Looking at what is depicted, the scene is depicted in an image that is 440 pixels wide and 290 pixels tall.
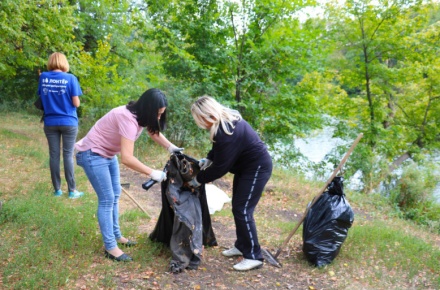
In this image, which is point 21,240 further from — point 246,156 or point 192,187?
point 246,156

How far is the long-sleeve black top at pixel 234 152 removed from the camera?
9.80 feet

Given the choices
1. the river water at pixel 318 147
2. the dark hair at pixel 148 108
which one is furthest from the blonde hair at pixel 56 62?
the river water at pixel 318 147

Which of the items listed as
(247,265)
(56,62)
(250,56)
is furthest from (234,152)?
(250,56)

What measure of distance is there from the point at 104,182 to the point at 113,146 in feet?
1.07

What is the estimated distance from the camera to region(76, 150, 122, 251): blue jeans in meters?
3.00

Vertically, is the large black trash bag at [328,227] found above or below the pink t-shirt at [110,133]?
below

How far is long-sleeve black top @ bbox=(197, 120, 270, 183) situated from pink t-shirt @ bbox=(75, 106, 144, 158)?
69 centimetres

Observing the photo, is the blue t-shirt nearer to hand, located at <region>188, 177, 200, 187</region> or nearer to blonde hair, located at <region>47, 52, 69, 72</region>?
blonde hair, located at <region>47, 52, 69, 72</region>

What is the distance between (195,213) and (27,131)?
919 centimetres

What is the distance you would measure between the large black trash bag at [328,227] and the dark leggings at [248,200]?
1.89 feet

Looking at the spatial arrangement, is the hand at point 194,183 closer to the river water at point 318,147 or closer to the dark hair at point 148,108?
the dark hair at point 148,108

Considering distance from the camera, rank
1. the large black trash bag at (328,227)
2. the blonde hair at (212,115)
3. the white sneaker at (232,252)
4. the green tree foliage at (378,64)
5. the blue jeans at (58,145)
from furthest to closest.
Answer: the green tree foliage at (378,64) → the blue jeans at (58,145) → the white sneaker at (232,252) → the large black trash bag at (328,227) → the blonde hair at (212,115)

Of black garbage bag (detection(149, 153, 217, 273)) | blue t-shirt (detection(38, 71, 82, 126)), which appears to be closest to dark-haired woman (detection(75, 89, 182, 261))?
black garbage bag (detection(149, 153, 217, 273))

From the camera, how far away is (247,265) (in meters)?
3.37
